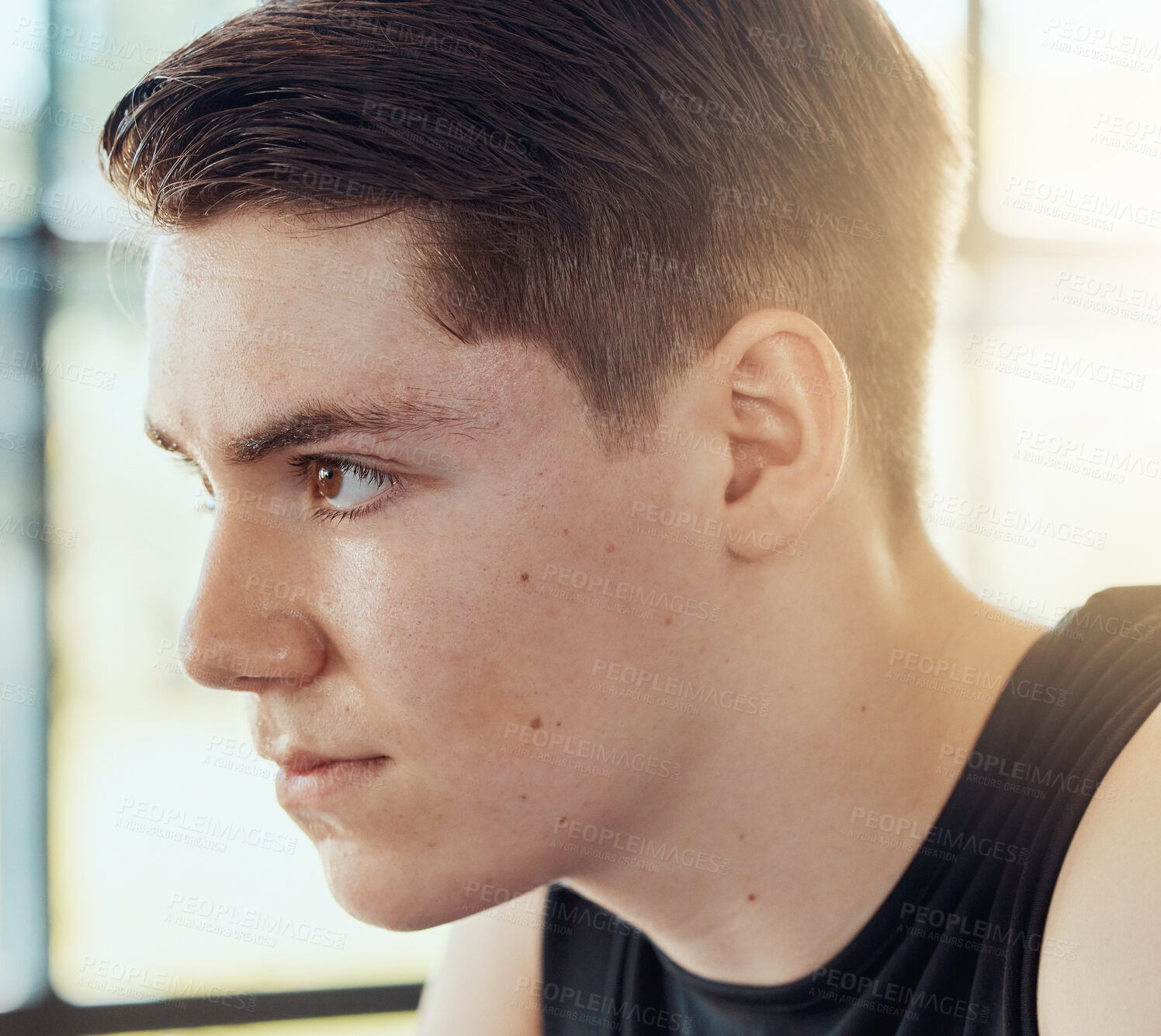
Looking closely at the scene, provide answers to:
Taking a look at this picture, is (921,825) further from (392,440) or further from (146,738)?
(146,738)

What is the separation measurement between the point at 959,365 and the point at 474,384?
97.2 inches

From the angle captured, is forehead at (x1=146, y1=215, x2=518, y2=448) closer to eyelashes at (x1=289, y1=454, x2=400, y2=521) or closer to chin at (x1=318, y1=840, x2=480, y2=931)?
eyelashes at (x1=289, y1=454, x2=400, y2=521)

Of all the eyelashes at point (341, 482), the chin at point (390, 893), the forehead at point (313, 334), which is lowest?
the chin at point (390, 893)

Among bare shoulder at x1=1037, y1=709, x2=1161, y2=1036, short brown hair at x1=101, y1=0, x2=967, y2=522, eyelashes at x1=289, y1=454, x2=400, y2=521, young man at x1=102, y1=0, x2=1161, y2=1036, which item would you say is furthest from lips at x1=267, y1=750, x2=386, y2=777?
bare shoulder at x1=1037, y1=709, x2=1161, y2=1036

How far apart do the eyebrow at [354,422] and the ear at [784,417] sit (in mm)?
222

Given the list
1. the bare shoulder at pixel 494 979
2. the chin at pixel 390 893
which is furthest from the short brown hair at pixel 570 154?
the bare shoulder at pixel 494 979

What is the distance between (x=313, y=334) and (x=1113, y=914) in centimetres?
66

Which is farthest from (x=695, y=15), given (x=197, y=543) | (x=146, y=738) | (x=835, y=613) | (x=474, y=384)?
(x=146, y=738)

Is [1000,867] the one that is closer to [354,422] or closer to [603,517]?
[603,517]

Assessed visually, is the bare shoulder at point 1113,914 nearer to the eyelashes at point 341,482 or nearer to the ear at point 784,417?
the ear at point 784,417

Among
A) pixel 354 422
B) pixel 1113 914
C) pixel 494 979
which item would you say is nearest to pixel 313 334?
pixel 354 422

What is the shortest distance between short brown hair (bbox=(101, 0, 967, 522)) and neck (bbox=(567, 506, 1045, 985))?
17 centimetres

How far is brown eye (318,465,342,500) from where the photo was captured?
76cm

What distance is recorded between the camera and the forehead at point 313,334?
70 cm
